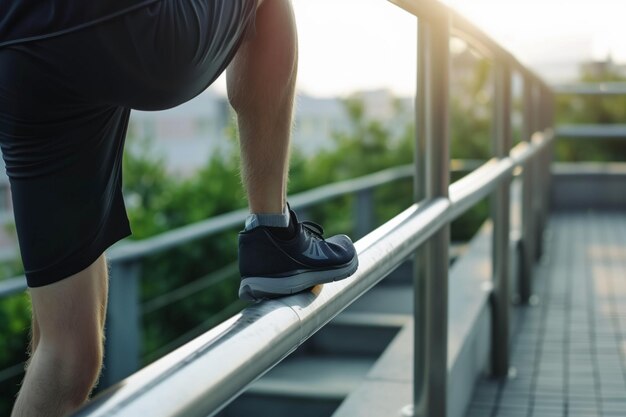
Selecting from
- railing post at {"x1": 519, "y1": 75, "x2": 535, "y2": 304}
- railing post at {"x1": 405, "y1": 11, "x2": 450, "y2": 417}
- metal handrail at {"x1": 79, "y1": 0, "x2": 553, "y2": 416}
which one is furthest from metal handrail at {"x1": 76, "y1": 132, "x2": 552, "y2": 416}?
railing post at {"x1": 519, "y1": 75, "x2": 535, "y2": 304}

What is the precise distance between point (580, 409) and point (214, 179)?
30.6 feet

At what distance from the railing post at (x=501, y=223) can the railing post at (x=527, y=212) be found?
3.54 ft

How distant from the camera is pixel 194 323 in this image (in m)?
9.57

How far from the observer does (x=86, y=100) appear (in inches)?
52.1

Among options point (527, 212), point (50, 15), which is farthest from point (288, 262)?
point (527, 212)

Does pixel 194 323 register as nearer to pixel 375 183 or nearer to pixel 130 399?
pixel 375 183

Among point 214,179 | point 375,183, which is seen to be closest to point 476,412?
point 375,183

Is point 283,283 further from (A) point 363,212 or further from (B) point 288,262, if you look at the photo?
(A) point 363,212

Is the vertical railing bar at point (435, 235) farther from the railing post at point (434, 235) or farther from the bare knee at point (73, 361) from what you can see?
the bare knee at point (73, 361)

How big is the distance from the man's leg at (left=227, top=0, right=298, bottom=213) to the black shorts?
70mm

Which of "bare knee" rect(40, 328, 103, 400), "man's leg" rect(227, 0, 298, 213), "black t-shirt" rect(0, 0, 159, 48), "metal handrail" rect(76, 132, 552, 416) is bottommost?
"bare knee" rect(40, 328, 103, 400)

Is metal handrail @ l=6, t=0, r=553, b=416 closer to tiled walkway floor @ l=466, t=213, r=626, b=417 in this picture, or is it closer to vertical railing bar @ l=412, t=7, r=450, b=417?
vertical railing bar @ l=412, t=7, r=450, b=417

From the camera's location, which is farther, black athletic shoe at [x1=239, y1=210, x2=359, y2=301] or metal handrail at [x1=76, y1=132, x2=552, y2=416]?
black athletic shoe at [x1=239, y1=210, x2=359, y2=301]

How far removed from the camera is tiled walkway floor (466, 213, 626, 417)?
3250 mm
